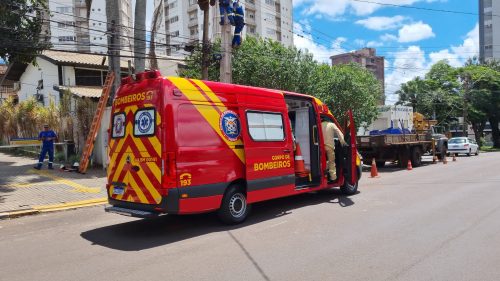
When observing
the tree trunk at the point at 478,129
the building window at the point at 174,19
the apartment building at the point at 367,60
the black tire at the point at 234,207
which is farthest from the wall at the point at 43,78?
the apartment building at the point at 367,60

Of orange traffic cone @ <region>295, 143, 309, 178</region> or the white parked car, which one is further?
the white parked car

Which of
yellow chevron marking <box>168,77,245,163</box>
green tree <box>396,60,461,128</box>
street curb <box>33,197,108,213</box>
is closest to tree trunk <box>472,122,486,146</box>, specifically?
green tree <box>396,60,461,128</box>

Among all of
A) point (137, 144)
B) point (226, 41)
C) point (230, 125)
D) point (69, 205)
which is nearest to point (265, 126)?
point (230, 125)

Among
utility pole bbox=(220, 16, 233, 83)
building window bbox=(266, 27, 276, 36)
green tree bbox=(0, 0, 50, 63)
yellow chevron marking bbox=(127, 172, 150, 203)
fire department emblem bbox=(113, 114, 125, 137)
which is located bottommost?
yellow chevron marking bbox=(127, 172, 150, 203)

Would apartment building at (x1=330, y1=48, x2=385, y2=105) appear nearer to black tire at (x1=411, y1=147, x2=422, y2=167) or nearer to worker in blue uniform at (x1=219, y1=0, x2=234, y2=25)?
black tire at (x1=411, y1=147, x2=422, y2=167)

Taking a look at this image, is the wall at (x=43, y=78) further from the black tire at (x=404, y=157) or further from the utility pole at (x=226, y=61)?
the black tire at (x=404, y=157)

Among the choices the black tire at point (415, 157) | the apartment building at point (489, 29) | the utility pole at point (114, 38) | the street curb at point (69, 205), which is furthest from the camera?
the apartment building at point (489, 29)

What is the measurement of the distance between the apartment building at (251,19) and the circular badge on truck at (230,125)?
62.1 metres

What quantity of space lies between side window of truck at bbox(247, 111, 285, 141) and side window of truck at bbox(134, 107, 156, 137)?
1936 mm

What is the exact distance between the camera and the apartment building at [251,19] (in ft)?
229

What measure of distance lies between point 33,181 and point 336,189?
913 cm

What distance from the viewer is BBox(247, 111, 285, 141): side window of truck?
27.2ft

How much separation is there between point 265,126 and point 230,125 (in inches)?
38.5

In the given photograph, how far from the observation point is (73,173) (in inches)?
588
